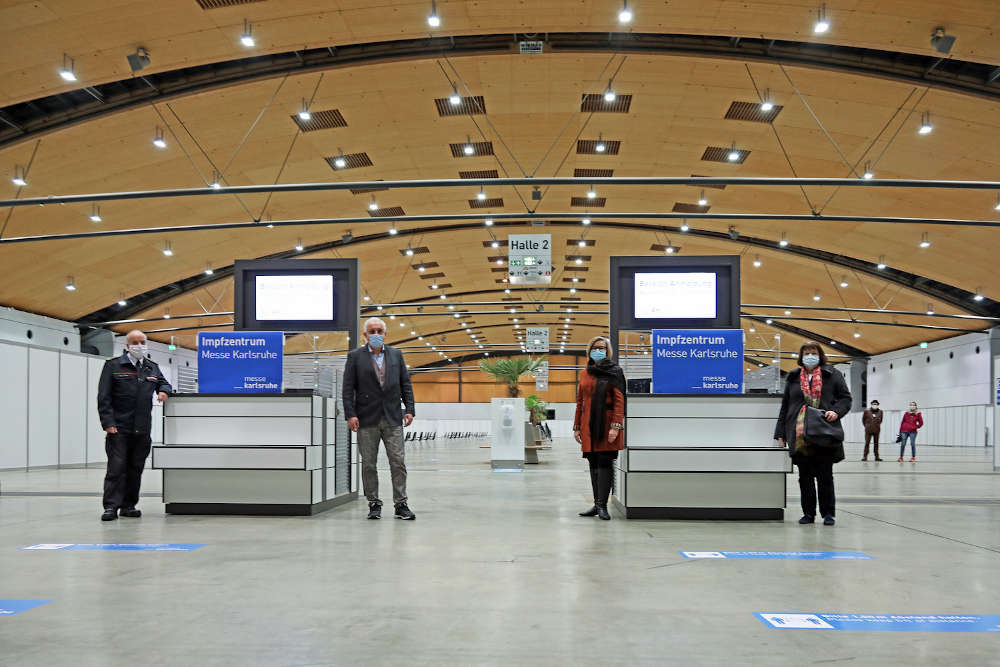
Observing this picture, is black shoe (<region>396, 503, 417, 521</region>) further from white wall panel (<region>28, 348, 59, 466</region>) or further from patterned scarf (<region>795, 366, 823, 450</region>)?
white wall panel (<region>28, 348, 59, 466</region>)

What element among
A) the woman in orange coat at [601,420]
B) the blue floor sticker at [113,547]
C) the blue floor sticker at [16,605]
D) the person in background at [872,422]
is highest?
the woman in orange coat at [601,420]

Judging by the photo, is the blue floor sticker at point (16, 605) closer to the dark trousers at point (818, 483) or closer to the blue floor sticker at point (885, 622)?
the blue floor sticker at point (885, 622)

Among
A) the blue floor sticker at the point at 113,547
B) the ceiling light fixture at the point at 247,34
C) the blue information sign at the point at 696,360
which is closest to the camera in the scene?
the blue floor sticker at the point at 113,547

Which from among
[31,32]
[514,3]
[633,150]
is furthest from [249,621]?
[633,150]

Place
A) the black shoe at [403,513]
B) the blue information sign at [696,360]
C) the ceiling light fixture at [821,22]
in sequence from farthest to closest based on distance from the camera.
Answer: the ceiling light fixture at [821,22] < the blue information sign at [696,360] < the black shoe at [403,513]

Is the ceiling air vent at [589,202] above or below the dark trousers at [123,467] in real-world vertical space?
above

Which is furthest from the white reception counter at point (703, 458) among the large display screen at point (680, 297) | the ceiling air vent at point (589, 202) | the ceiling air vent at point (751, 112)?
the ceiling air vent at point (589, 202)

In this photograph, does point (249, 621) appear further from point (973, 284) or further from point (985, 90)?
point (973, 284)

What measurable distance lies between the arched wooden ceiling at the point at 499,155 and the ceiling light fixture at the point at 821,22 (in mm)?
257

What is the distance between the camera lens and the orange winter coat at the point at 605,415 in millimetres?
6125

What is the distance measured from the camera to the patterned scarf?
5.78m

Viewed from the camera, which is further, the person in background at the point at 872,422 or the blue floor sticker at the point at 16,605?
the person in background at the point at 872,422

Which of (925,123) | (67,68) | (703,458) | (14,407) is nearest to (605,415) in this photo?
(703,458)

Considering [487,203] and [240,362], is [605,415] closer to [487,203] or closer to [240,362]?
[240,362]
